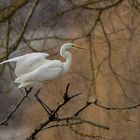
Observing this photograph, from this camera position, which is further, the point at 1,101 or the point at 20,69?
the point at 1,101

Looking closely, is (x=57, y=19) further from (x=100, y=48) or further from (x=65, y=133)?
(x=65, y=133)

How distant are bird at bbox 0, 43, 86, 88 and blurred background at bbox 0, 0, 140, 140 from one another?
137 cm

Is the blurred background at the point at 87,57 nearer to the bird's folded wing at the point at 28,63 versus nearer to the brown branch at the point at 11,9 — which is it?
the brown branch at the point at 11,9

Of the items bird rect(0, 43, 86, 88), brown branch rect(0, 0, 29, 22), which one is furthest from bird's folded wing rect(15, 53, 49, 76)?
brown branch rect(0, 0, 29, 22)

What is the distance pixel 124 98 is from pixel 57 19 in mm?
529

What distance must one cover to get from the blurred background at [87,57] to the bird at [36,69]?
1.37m

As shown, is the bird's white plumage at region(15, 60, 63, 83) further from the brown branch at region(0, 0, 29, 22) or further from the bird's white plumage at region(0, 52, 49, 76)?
the brown branch at region(0, 0, 29, 22)

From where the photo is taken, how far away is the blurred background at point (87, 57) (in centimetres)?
285

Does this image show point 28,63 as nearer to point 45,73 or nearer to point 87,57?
point 45,73

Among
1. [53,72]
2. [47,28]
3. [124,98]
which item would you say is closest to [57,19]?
[47,28]

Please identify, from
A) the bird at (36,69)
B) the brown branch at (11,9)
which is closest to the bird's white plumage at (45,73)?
the bird at (36,69)

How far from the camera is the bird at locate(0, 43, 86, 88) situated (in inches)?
53.0

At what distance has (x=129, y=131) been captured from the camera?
115 inches

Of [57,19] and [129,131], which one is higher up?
[57,19]
